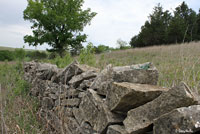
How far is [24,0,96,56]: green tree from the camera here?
2030 centimetres

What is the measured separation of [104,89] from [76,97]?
1.00 m

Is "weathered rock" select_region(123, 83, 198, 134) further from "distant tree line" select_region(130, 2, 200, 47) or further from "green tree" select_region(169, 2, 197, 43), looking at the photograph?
"distant tree line" select_region(130, 2, 200, 47)

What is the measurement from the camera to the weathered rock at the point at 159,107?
1.27 m

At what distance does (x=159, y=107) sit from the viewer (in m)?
1.37

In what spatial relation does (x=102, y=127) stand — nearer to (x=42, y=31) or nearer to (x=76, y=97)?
(x=76, y=97)

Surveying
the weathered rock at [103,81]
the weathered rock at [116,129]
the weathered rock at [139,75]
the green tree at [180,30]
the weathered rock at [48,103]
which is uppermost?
the green tree at [180,30]

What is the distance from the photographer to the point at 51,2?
2228 centimetres

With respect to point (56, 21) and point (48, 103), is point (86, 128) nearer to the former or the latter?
point (48, 103)

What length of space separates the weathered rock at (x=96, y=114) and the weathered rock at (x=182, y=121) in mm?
731

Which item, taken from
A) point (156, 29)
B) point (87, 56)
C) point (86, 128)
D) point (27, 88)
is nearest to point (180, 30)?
point (156, 29)

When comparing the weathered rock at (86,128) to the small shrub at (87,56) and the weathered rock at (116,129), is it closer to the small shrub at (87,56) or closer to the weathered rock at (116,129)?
the weathered rock at (116,129)

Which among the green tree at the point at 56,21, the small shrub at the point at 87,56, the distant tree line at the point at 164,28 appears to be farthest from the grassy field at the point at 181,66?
the distant tree line at the point at 164,28

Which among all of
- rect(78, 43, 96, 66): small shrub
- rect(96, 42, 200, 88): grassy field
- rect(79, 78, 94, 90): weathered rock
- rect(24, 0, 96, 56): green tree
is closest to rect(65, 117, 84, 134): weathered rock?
rect(79, 78, 94, 90): weathered rock

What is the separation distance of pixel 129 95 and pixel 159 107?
31 centimetres
